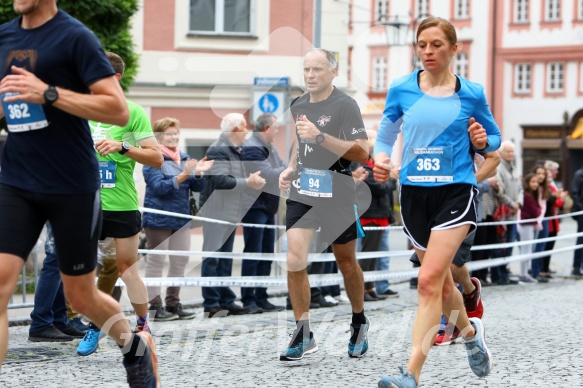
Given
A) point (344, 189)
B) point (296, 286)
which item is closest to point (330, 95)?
point (344, 189)

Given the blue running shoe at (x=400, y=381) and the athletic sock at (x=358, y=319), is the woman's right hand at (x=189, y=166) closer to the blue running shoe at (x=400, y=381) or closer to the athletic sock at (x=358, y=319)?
the athletic sock at (x=358, y=319)

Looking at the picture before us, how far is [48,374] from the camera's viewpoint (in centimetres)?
677

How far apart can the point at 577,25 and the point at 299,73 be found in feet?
130

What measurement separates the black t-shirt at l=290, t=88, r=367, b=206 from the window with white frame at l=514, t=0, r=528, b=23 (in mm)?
51882

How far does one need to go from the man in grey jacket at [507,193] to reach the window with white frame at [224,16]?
6.89 metres

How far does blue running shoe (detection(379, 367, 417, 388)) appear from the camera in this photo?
5.52 meters

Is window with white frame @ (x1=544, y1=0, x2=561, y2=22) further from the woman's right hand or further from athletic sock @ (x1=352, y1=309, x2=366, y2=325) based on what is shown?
athletic sock @ (x1=352, y1=309, x2=366, y2=325)

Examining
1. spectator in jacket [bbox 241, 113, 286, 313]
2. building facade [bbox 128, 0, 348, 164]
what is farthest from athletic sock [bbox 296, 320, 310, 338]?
building facade [bbox 128, 0, 348, 164]

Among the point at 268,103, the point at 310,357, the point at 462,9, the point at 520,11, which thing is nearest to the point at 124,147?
the point at 310,357

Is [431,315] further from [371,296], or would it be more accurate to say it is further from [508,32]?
[508,32]

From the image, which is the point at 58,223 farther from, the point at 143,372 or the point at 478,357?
the point at 478,357

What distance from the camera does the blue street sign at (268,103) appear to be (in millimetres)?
16594

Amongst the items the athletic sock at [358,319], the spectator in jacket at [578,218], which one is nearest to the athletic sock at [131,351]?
the athletic sock at [358,319]

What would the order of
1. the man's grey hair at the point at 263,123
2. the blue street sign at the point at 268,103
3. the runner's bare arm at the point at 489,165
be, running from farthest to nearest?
1. the blue street sign at the point at 268,103
2. the man's grey hair at the point at 263,123
3. the runner's bare arm at the point at 489,165
